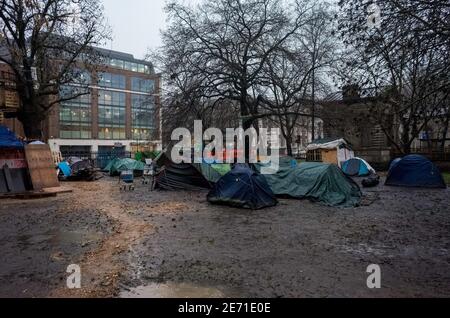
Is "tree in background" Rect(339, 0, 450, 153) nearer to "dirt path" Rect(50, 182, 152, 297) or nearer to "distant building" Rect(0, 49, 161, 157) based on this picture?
"dirt path" Rect(50, 182, 152, 297)

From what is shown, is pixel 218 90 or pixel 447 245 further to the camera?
pixel 218 90

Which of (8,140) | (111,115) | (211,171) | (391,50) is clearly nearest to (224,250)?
(391,50)

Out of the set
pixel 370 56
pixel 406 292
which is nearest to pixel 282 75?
pixel 370 56

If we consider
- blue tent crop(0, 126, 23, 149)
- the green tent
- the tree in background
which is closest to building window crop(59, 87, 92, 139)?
blue tent crop(0, 126, 23, 149)

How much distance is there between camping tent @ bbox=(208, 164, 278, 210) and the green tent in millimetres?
1835

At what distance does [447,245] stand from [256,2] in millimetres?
16267

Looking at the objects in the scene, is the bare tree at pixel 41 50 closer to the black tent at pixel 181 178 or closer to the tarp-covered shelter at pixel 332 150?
the black tent at pixel 181 178

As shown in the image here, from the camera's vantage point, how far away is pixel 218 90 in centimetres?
2052

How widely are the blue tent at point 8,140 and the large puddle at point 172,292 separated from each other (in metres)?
13.3

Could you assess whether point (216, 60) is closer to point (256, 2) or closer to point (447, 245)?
point (256, 2)

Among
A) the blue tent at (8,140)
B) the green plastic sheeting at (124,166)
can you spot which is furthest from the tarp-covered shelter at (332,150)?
the blue tent at (8,140)

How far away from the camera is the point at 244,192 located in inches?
452

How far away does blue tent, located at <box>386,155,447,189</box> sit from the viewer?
16766 mm
